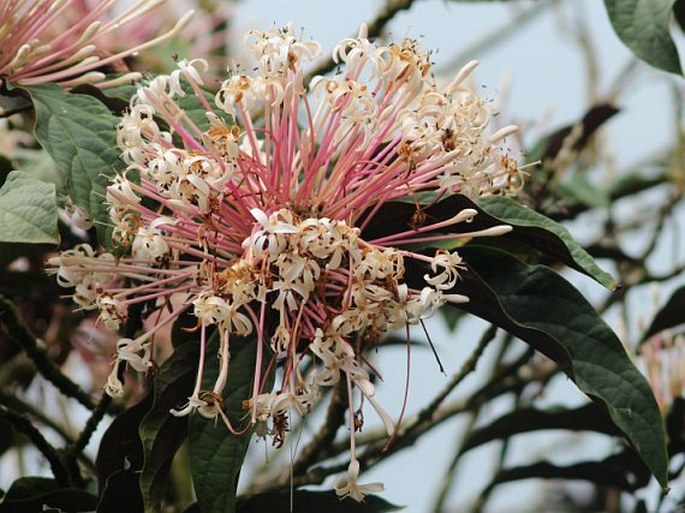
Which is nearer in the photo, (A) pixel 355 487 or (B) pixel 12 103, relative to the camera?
(A) pixel 355 487

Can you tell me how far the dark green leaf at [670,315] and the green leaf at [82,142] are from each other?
25.1 inches

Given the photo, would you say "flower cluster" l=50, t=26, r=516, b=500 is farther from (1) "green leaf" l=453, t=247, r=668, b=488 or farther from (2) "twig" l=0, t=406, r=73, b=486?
(2) "twig" l=0, t=406, r=73, b=486

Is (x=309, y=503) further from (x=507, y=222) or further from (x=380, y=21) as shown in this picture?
(x=380, y=21)

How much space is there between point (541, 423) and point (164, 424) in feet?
1.69

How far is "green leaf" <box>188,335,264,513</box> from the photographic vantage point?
84cm

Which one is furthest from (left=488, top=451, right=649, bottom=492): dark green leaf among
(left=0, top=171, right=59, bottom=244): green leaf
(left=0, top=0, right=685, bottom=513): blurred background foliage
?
(left=0, top=171, right=59, bottom=244): green leaf

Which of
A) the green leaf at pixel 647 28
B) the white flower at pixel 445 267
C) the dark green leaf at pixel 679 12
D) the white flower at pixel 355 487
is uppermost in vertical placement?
the green leaf at pixel 647 28

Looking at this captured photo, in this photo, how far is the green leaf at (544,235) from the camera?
2.88 feet

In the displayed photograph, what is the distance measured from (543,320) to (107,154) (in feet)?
1.18

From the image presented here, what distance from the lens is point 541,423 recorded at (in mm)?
1267

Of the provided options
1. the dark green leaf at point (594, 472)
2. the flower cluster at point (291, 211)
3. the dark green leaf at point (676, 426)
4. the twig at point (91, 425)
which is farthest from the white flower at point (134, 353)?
the dark green leaf at point (676, 426)

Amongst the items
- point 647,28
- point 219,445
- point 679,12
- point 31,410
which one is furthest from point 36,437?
point 679,12

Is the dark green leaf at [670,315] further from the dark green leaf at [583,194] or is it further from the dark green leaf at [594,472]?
the dark green leaf at [583,194]

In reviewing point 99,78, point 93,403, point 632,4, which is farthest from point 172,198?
point 632,4
